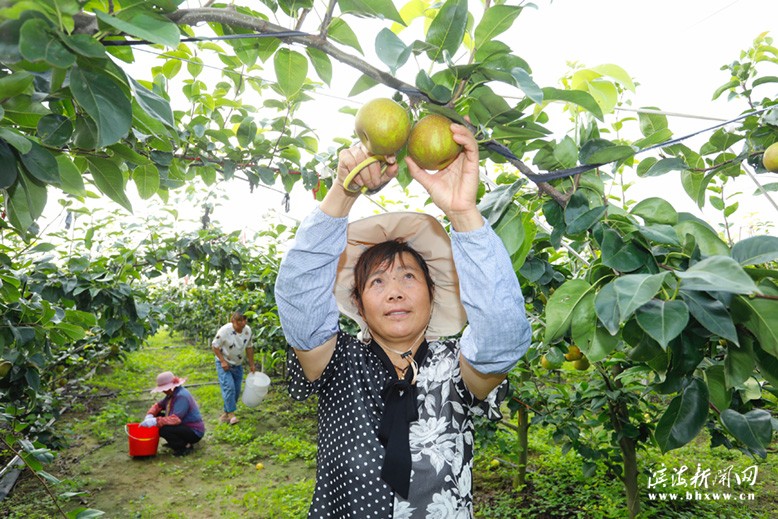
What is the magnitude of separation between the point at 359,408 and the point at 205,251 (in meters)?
3.27

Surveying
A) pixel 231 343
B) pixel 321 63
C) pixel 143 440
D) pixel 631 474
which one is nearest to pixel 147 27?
pixel 321 63

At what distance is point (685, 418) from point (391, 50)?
1013mm

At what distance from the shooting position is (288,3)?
0.98 m

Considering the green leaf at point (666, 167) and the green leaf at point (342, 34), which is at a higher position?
the green leaf at point (342, 34)

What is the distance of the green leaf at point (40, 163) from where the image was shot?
917mm

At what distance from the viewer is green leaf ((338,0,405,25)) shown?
90cm

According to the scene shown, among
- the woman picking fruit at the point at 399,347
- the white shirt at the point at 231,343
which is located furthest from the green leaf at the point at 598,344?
the white shirt at the point at 231,343

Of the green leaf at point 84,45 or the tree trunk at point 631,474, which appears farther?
the tree trunk at point 631,474

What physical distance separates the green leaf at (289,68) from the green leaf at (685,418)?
1171 mm

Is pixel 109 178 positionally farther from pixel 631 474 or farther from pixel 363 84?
pixel 631 474

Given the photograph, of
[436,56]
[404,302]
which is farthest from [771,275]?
[404,302]

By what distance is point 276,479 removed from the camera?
489 cm

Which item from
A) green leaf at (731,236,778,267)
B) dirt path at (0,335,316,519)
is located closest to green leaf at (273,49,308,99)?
green leaf at (731,236,778,267)

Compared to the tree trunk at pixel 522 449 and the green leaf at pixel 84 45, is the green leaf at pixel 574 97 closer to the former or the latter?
the green leaf at pixel 84 45
